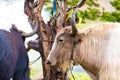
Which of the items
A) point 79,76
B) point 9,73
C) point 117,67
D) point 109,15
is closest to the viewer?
point 9,73

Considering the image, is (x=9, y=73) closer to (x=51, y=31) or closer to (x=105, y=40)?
(x=105, y=40)

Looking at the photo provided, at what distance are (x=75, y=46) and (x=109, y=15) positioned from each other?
904 inches

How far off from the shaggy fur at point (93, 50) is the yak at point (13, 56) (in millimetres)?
851

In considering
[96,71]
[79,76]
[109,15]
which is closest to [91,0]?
[109,15]

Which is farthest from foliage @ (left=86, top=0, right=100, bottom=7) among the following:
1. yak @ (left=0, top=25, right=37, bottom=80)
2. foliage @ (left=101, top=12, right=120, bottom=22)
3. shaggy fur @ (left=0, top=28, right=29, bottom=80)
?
shaggy fur @ (left=0, top=28, right=29, bottom=80)

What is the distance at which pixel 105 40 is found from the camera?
658 cm

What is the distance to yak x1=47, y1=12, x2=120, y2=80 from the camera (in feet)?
21.3

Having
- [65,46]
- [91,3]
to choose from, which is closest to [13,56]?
[65,46]

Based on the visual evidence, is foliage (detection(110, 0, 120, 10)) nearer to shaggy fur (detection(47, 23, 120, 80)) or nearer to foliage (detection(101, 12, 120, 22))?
foliage (detection(101, 12, 120, 22))

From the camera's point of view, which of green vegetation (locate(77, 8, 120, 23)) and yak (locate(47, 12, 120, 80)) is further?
green vegetation (locate(77, 8, 120, 23))

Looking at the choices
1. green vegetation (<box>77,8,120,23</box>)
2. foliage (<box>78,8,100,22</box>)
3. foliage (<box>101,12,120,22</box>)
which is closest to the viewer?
foliage (<box>101,12,120,22</box>)

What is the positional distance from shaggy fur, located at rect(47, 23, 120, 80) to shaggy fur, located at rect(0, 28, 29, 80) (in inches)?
42.6

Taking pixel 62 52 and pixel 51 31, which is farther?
pixel 51 31

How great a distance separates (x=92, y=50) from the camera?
6.67 meters
